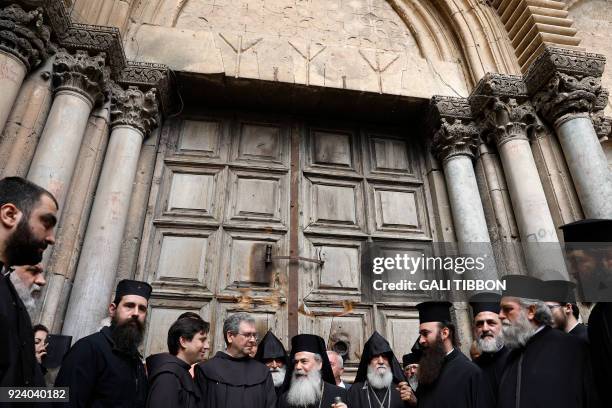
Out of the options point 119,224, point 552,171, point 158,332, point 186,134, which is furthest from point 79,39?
point 552,171

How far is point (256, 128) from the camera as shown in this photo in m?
6.82

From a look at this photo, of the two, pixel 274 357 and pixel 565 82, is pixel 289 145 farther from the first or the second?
pixel 565 82

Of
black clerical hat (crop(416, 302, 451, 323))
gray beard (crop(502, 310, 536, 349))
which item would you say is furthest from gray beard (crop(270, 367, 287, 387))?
gray beard (crop(502, 310, 536, 349))

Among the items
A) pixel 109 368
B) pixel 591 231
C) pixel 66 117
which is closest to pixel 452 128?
pixel 591 231

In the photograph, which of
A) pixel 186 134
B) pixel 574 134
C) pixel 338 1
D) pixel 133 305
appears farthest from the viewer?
pixel 338 1

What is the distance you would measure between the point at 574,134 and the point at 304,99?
12.2 ft

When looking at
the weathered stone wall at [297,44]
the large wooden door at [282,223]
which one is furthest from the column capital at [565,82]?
the large wooden door at [282,223]

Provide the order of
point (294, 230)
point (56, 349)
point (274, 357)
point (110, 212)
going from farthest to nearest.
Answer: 1. point (294, 230)
2. point (110, 212)
3. point (274, 357)
4. point (56, 349)

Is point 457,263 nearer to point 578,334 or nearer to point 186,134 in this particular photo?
point 578,334

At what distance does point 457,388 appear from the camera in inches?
126

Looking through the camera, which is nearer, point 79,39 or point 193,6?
point 79,39

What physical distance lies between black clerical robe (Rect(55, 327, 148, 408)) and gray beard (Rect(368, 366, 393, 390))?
6.78 ft

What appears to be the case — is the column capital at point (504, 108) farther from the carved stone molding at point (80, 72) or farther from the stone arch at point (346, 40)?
the carved stone molding at point (80, 72)

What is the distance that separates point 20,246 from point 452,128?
571 centimetres
